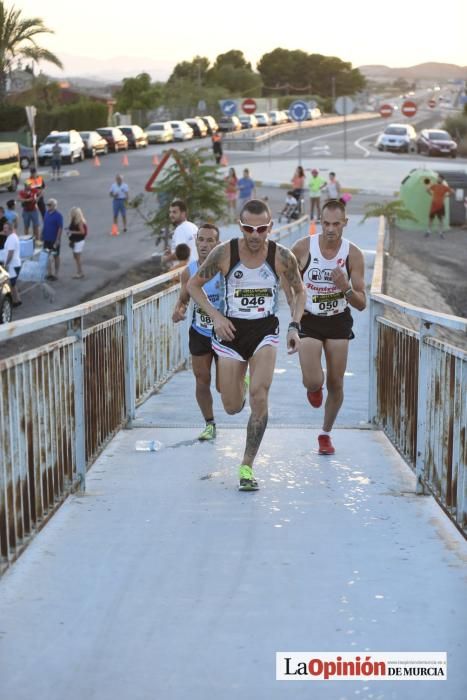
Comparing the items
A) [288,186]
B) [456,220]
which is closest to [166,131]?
[288,186]

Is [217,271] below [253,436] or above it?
above

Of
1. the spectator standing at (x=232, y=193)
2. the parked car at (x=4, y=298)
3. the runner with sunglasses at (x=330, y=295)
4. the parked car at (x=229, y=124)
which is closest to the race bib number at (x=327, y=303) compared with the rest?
the runner with sunglasses at (x=330, y=295)

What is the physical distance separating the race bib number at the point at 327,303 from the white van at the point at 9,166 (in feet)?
114

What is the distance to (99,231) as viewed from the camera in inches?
1328

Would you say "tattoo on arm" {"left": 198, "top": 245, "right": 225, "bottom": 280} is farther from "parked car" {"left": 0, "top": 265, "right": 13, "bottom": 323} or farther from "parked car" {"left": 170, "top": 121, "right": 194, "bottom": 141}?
"parked car" {"left": 170, "top": 121, "right": 194, "bottom": 141}

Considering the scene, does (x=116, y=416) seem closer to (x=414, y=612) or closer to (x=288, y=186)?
(x=414, y=612)

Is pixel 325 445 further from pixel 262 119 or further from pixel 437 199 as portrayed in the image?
pixel 262 119

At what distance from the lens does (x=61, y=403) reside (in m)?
6.13

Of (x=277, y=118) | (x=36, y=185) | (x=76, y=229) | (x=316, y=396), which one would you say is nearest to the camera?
(x=316, y=396)

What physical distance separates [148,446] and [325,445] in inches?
47.6

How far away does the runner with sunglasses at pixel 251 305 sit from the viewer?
6793 millimetres

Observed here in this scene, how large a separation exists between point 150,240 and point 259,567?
2644cm

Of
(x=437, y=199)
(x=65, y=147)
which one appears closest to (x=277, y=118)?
(x=65, y=147)

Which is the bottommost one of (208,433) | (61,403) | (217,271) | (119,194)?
(208,433)
